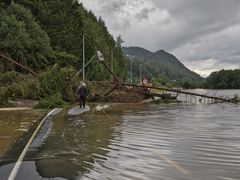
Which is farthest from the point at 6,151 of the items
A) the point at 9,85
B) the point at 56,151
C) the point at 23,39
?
the point at 23,39

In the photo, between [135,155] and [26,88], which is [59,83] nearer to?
[26,88]

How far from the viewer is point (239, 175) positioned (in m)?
8.46

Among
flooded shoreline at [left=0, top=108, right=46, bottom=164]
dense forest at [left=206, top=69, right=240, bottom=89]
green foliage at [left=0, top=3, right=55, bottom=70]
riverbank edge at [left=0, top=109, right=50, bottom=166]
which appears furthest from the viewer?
dense forest at [left=206, top=69, right=240, bottom=89]

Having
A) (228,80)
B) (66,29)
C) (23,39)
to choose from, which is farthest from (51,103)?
(228,80)

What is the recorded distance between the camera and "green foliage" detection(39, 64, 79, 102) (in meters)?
35.7

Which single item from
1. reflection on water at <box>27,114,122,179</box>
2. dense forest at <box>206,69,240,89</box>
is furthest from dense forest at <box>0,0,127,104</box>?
dense forest at <box>206,69,240,89</box>

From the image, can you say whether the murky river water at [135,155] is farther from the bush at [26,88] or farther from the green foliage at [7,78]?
the green foliage at [7,78]

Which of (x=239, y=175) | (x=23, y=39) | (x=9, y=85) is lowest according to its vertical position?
(x=239, y=175)

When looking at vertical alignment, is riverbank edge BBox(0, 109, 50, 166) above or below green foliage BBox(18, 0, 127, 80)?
below

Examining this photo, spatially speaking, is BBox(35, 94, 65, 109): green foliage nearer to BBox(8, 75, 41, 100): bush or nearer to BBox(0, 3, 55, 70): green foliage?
BBox(8, 75, 41, 100): bush

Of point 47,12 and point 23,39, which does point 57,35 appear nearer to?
point 47,12

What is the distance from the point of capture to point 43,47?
187 feet

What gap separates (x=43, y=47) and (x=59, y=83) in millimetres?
21875

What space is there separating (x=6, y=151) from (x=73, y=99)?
2473 cm
